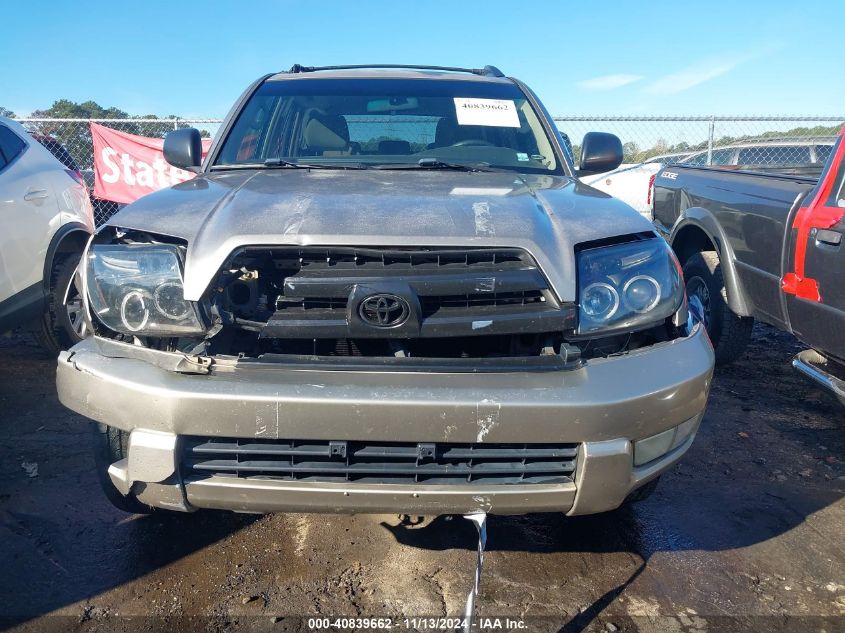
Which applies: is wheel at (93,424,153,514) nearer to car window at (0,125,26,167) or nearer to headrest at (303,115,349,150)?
headrest at (303,115,349,150)

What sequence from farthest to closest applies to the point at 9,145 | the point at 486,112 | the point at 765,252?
the point at 9,145 < the point at 765,252 < the point at 486,112

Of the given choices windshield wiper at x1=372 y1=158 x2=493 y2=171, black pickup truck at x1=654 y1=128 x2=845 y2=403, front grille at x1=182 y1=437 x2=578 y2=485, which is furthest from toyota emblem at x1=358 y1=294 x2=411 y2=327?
black pickup truck at x1=654 y1=128 x2=845 y2=403

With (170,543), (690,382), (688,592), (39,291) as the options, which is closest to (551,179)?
(690,382)

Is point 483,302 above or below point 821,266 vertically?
above

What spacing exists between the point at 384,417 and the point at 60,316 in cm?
359

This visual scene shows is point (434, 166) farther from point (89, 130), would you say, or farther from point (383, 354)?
point (89, 130)

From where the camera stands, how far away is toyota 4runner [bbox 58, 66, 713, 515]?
1.84 m

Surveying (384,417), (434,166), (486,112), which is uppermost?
(486,112)

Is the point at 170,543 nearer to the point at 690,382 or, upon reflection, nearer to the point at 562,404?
the point at 562,404

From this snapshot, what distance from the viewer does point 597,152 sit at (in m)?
3.38

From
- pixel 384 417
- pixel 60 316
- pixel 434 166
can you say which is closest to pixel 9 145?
pixel 60 316

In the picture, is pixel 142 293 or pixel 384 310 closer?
pixel 384 310

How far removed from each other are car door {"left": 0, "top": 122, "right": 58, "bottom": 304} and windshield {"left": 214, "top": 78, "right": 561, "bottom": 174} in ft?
5.28

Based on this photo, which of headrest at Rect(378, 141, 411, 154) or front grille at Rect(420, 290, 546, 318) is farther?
headrest at Rect(378, 141, 411, 154)
